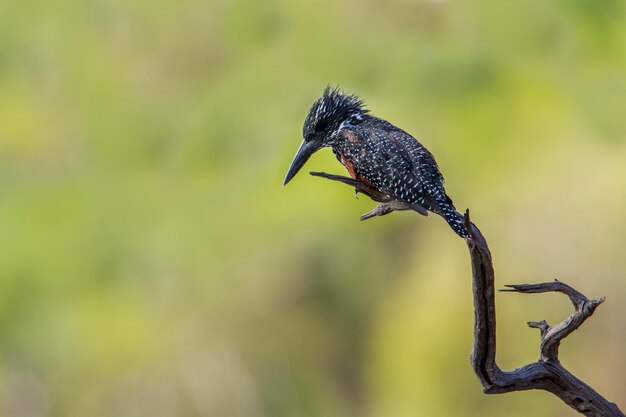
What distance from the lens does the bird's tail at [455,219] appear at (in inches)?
123

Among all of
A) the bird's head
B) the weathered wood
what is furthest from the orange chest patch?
the weathered wood

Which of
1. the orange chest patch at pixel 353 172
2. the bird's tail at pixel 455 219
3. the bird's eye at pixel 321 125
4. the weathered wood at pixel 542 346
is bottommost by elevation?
the weathered wood at pixel 542 346

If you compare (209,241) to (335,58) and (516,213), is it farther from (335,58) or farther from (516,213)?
(516,213)

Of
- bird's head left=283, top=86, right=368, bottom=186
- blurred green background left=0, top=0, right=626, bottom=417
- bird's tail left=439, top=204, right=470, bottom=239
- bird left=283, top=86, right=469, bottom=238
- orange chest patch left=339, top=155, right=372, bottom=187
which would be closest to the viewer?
bird's tail left=439, top=204, right=470, bottom=239

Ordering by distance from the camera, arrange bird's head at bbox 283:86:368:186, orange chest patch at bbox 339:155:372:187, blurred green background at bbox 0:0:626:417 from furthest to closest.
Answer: blurred green background at bbox 0:0:626:417
bird's head at bbox 283:86:368:186
orange chest patch at bbox 339:155:372:187

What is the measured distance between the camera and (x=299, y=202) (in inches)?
395

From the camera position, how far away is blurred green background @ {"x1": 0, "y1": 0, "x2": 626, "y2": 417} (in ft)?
28.4

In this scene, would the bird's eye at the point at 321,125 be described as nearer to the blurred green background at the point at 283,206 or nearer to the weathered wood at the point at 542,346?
the weathered wood at the point at 542,346

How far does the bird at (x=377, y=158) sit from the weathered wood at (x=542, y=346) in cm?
18

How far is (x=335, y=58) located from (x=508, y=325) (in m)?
4.28

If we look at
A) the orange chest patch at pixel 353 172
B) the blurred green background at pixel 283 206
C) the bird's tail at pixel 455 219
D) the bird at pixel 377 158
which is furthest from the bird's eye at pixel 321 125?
the blurred green background at pixel 283 206

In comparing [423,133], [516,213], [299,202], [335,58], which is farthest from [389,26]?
[516,213]

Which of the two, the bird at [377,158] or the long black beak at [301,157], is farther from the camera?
the long black beak at [301,157]

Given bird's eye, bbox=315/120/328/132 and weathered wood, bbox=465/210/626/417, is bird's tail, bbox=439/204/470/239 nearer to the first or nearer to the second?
weathered wood, bbox=465/210/626/417
